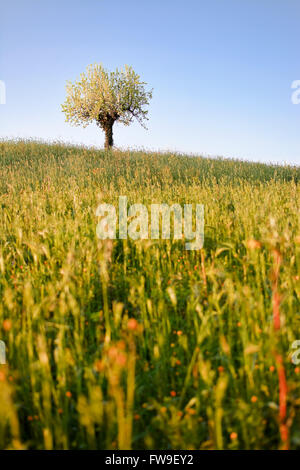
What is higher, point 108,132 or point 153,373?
point 108,132

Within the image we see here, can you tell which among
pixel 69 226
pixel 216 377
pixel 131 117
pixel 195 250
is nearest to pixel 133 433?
pixel 216 377

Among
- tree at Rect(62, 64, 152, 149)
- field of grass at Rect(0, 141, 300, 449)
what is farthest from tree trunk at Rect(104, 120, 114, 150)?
field of grass at Rect(0, 141, 300, 449)

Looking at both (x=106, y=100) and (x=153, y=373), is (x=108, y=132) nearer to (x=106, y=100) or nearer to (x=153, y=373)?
(x=106, y=100)

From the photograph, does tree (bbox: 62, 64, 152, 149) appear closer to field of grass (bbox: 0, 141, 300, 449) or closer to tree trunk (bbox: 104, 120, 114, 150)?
tree trunk (bbox: 104, 120, 114, 150)

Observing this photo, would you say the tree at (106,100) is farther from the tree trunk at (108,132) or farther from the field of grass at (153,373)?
the field of grass at (153,373)

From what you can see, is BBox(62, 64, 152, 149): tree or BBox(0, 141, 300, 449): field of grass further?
BBox(62, 64, 152, 149): tree

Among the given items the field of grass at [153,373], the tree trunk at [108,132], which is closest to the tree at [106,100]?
the tree trunk at [108,132]

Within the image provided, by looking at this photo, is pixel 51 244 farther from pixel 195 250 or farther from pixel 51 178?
pixel 51 178

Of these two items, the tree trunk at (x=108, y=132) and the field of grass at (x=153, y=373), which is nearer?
the field of grass at (x=153, y=373)

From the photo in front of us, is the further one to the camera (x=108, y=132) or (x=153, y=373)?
(x=108, y=132)

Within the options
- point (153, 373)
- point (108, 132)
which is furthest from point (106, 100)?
point (153, 373)

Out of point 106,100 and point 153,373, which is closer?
point 153,373

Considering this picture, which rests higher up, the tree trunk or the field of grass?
the tree trunk

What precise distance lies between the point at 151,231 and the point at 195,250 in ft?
2.04
